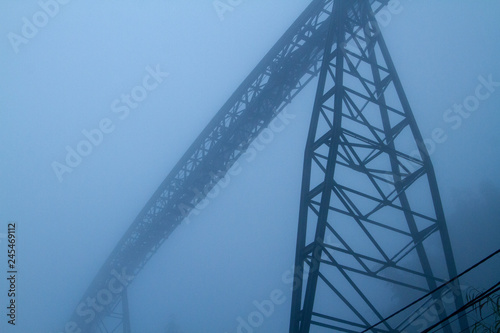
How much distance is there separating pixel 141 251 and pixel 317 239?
1079 centimetres

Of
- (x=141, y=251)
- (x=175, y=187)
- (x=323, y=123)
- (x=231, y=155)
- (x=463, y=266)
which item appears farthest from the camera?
(x=323, y=123)

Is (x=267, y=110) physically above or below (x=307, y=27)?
below

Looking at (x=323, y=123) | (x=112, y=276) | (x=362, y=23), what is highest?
(x=323, y=123)

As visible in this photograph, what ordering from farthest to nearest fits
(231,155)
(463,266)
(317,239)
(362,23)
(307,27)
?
1. (463,266)
2. (231,155)
3. (307,27)
4. (362,23)
5. (317,239)

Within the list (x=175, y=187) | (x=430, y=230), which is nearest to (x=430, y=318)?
(x=430, y=230)

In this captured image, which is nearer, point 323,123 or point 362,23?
point 362,23

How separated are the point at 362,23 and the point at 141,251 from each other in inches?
453

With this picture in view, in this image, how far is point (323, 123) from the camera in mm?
34094

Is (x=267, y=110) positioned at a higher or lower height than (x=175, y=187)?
higher

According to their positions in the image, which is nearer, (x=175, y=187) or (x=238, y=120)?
(x=238, y=120)

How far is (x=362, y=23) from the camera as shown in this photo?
24.2 feet

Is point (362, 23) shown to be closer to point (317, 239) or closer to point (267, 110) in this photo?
point (267, 110)

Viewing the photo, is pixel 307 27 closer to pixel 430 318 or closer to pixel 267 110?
pixel 267 110

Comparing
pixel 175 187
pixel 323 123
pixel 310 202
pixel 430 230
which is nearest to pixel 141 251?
pixel 175 187
